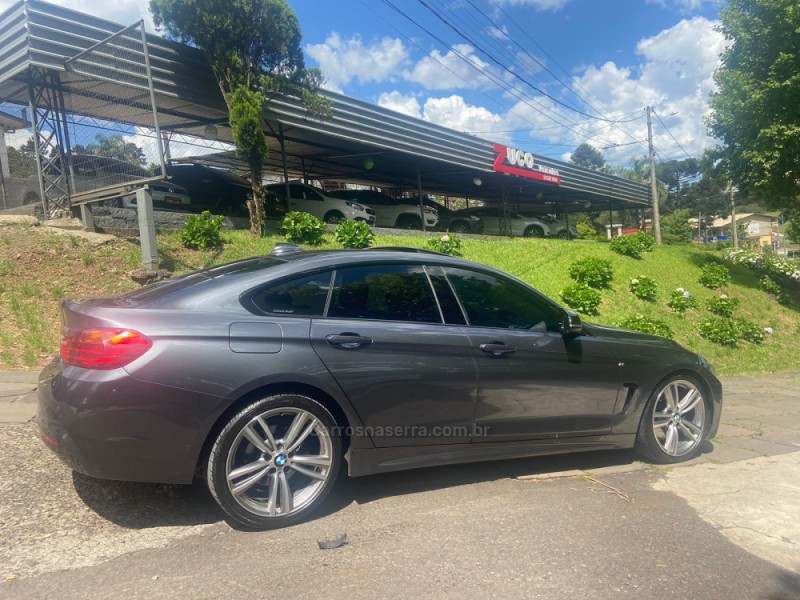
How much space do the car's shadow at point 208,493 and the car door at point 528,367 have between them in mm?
456

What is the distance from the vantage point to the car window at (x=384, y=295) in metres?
3.40

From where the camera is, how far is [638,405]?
423 centimetres

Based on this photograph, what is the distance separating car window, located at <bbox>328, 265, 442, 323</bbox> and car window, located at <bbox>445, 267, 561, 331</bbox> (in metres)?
0.27

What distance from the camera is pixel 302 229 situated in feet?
33.4

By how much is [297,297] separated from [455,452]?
55.2 inches

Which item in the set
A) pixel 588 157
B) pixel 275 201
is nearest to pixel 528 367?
pixel 275 201

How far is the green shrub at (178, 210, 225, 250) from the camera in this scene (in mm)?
9172

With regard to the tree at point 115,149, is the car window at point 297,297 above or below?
below

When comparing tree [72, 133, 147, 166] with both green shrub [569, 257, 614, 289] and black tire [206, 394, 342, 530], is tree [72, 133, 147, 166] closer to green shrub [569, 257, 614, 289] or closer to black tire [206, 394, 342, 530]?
black tire [206, 394, 342, 530]

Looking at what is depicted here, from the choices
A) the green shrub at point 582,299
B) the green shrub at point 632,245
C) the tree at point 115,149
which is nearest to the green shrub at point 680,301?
the green shrub at point 582,299

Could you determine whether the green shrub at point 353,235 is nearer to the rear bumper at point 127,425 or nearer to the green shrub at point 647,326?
the green shrub at point 647,326

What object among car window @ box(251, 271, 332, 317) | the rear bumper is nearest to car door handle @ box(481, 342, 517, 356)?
car window @ box(251, 271, 332, 317)

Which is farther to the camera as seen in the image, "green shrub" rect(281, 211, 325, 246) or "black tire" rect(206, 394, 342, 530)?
"green shrub" rect(281, 211, 325, 246)

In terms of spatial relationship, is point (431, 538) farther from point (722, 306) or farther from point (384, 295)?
point (722, 306)
